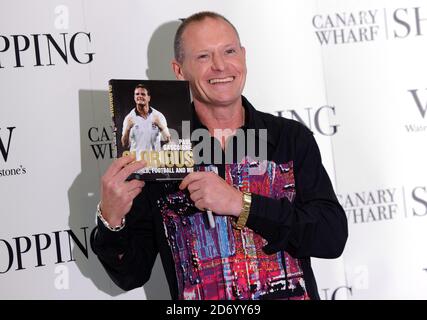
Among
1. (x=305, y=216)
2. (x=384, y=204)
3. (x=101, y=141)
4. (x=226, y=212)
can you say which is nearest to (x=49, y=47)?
(x=101, y=141)

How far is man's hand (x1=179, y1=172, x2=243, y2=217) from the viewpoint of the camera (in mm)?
1936

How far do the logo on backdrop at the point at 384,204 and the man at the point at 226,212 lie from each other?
2.62ft

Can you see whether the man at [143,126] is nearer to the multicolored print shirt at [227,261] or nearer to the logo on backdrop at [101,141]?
the multicolored print shirt at [227,261]

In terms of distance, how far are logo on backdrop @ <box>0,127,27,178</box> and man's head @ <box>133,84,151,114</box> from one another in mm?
811

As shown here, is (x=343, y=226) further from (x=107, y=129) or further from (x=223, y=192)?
(x=107, y=129)

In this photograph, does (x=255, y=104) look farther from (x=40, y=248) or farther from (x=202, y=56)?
(x=40, y=248)

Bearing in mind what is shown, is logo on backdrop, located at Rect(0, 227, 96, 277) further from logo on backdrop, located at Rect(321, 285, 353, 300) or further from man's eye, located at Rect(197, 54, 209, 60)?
logo on backdrop, located at Rect(321, 285, 353, 300)

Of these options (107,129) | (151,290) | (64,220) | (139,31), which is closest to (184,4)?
(139,31)

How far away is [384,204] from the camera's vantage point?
9.56ft

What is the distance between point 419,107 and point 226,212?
1.32m

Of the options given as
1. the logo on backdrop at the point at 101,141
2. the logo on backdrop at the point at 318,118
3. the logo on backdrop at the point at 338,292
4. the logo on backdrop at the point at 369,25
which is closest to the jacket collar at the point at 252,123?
the logo on backdrop at the point at 101,141

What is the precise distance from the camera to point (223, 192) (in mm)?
1939

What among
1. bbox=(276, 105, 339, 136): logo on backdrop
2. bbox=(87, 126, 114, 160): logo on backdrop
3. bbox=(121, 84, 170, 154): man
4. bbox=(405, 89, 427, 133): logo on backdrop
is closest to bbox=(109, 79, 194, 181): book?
bbox=(121, 84, 170, 154): man

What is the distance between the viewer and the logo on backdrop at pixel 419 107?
9.59ft
